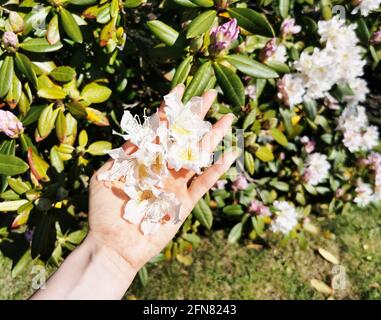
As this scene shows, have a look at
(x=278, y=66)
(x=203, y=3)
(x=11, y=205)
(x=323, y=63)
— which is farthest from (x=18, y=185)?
(x=323, y=63)

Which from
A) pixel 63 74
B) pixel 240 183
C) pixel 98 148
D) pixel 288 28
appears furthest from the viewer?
pixel 240 183

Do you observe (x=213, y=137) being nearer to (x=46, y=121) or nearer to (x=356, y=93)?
(x=46, y=121)

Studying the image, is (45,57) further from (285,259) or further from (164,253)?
(285,259)

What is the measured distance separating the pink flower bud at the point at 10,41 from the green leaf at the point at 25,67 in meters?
0.03

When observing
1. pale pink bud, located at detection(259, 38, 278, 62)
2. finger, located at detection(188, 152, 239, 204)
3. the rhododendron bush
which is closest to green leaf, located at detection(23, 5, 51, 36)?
the rhododendron bush

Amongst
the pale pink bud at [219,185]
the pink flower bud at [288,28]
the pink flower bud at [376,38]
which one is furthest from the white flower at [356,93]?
the pale pink bud at [219,185]

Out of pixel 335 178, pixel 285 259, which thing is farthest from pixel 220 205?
pixel 335 178

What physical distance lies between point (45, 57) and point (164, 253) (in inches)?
54.8

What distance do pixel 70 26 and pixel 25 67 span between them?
0.76 ft

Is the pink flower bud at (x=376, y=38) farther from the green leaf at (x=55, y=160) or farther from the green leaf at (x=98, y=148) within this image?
the green leaf at (x=55, y=160)

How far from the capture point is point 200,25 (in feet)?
5.63

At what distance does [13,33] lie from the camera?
174cm

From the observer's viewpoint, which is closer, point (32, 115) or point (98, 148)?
point (32, 115)

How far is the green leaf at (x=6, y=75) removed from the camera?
1.78m
